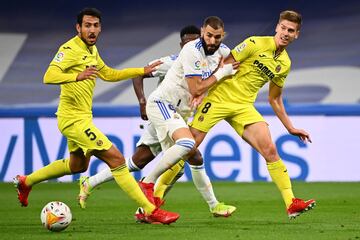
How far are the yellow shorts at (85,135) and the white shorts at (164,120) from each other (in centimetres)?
49

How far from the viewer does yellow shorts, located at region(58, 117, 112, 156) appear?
29.4ft

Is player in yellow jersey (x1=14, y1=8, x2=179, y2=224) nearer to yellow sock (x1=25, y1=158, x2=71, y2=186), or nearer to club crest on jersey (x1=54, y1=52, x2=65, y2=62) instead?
club crest on jersey (x1=54, y1=52, x2=65, y2=62)

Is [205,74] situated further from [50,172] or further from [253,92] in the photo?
[50,172]

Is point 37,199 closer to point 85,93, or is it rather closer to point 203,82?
point 85,93

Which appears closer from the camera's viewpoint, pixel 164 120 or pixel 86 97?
pixel 164 120

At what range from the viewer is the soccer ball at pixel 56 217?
27.4 ft

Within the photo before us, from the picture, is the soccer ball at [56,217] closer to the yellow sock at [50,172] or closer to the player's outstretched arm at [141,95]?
the yellow sock at [50,172]

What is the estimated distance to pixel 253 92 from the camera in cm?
970

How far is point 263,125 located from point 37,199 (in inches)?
150

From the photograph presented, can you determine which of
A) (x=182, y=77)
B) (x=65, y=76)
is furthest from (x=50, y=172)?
(x=182, y=77)

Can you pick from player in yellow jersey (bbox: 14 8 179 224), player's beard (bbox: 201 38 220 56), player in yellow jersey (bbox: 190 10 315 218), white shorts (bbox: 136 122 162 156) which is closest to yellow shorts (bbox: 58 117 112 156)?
player in yellow jersey (bbox: 14 8 179 224)

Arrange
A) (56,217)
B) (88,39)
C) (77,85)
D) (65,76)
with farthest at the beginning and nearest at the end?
(77,85)
(88,39)
(65,76)
(56,217)

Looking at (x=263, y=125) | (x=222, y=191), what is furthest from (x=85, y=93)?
(x=222, y=191)

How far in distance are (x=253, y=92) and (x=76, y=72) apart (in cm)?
170
